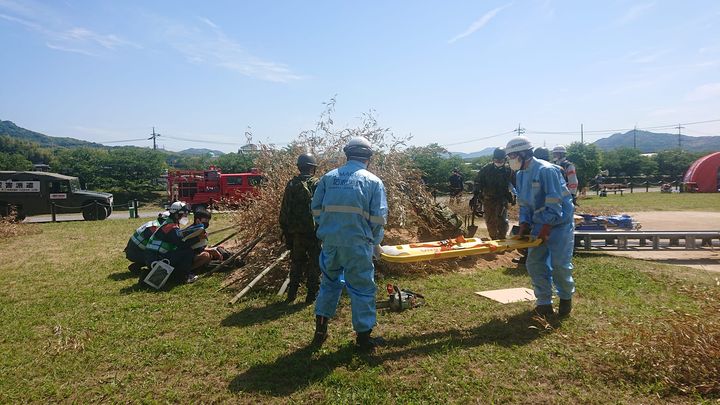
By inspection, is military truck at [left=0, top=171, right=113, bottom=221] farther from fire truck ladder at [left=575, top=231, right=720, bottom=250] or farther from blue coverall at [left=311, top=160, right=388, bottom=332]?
fire truck ladder at [left=575, top=231, right=720, bottom=250]

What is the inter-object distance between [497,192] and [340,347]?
5.14 metres

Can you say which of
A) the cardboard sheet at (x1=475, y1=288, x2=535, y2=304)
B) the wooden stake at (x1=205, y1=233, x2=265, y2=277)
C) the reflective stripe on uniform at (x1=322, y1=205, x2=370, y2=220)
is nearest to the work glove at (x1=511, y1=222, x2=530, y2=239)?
the cardboard sheet at (x1=475, y1=288, x2=535, y2=304)

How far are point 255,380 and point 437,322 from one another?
211 centimetres

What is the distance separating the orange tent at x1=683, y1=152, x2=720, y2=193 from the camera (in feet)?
85.1

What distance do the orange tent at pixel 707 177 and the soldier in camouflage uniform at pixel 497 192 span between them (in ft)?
80.1

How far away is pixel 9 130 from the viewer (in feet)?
541

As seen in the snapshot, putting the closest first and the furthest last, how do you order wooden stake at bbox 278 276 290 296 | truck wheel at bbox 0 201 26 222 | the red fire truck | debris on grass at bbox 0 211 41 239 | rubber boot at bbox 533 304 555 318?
rubber boot at bbox 533 304 555 318 → wooden stake at bbox 278 276 290 296 → debris on grass at bbox 0 211 41 239 → truck wheel at bbox 0 201 26 222 → the red fire truck

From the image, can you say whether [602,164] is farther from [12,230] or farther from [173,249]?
[12,230]

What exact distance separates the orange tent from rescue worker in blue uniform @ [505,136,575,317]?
90.0 ft

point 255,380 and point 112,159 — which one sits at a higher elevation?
point 112,159

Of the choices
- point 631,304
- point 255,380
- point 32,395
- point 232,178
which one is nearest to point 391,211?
point 631,304

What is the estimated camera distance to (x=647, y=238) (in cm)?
855

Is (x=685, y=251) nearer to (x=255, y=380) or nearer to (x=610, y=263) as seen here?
(x=610, y=263)

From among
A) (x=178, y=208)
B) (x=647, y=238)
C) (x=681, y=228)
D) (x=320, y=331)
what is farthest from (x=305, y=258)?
(x=681, y=228)
